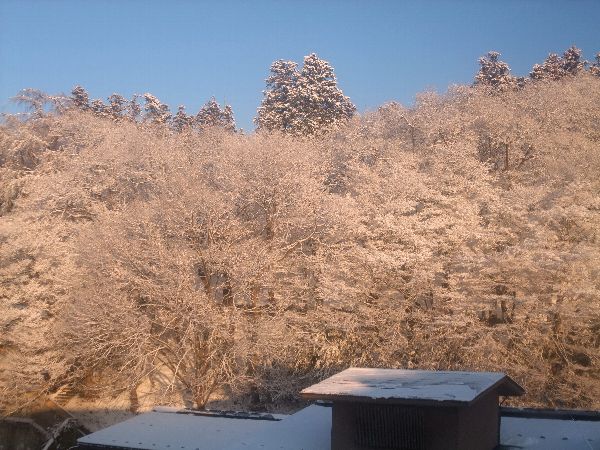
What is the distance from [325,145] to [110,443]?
2955 cm

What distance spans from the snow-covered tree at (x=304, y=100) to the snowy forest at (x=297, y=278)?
62.0 feet

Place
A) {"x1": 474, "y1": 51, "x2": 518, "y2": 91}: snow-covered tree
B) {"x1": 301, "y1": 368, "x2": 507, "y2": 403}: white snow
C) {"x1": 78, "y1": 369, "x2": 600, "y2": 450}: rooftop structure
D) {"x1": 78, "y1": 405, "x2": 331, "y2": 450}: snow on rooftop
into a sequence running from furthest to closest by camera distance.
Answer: {"x1": 474, "y1": 51, "x2": 518, "y2": 91}: snow-covered tree, {"x1": 78, "y1": 405, "x2": 331, "y2": 450}: snow on rooftop, {"x1": 78, "y1": 369, "x2": 600, "y2": 450}: rooftop structure, {"x1": 301, "y1": 368, "x2": 507, "y2": 403}: white snow

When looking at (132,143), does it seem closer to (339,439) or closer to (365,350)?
(365,350)

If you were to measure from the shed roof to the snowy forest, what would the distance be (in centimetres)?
834

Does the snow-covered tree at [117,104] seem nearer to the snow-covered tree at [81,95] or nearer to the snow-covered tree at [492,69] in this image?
the snow-covered tree at [81,95]

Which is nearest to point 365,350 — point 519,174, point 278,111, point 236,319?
point 236,319

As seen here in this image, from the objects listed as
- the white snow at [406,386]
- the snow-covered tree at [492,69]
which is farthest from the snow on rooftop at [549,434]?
the snow-covered tree at [492,69]

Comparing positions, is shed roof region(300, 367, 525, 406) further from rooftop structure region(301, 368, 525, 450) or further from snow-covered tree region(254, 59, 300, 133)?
snow-covered tree region(254, 59, 300, 133)

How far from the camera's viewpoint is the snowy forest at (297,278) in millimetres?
21750

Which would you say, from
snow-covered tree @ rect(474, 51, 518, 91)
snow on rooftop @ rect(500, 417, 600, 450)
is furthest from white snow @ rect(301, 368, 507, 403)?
snow-covered tree @ rect(474, 51, 518, 91)

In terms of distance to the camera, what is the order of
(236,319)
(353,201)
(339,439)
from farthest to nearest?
(353,201) → (236,319) → (339,439)

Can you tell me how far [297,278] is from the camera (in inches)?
1021

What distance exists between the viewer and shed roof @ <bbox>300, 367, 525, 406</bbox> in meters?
10.8

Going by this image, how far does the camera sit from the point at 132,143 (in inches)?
1400
